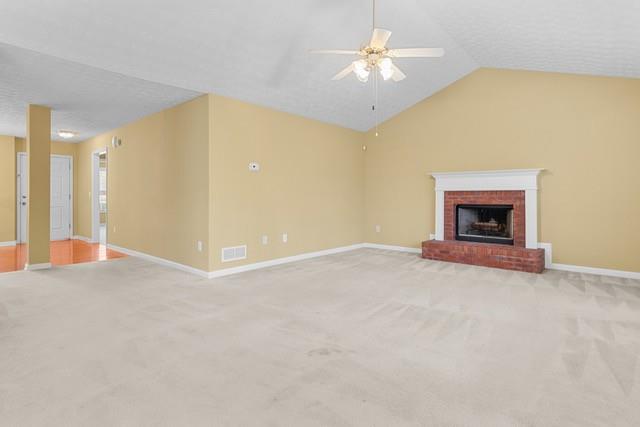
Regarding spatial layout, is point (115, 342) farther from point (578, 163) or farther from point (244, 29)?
point (578, 163)

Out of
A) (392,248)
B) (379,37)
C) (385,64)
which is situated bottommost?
(392,248)

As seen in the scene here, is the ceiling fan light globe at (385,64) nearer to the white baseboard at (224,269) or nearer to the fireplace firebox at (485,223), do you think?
the white baseboard at (224,269)

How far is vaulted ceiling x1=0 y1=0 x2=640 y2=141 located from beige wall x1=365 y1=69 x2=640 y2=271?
1.26ft

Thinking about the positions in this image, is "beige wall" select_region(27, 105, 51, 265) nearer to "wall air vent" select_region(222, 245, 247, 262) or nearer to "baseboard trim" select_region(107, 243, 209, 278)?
"baseboard trim" select_region(107, 243, 209, 278)

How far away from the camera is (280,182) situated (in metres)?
5.53

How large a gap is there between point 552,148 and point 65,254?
8592 millimetres

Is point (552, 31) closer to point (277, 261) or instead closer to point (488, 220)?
point (488, 220)

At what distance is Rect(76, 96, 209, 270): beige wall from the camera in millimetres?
4660

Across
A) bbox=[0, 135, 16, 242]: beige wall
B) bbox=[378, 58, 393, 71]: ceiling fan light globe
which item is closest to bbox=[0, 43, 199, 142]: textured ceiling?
bbox=[0, 135, 16, 242]: beige wall

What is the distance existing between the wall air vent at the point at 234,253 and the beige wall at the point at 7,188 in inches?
239

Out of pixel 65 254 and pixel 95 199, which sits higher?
pixel 95 199

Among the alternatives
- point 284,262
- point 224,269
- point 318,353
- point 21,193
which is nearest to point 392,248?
point 284,262

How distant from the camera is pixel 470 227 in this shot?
605 centimetres

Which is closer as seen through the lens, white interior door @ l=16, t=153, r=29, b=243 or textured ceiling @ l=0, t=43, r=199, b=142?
textured ceiling @ l=0, t=43, r=199, b=142
